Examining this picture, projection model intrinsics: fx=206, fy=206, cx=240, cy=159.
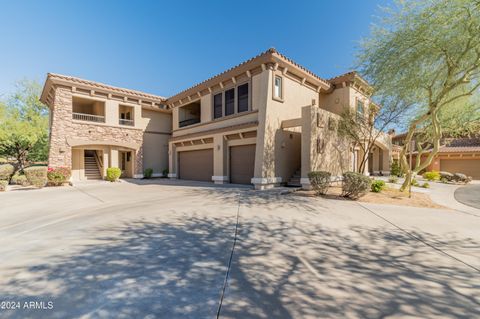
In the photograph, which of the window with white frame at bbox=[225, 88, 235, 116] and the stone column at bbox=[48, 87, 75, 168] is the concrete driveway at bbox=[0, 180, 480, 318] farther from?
the stone column at bbox=[48, 87, 75, 168]

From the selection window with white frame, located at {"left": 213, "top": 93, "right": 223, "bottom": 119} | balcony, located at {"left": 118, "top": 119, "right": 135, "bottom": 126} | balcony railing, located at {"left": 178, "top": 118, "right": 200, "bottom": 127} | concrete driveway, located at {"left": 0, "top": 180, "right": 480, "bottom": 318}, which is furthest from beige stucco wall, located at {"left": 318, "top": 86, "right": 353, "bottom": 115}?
balcony, located at {"left": 118, "top": 119, "right": 135, "bottom": 126}

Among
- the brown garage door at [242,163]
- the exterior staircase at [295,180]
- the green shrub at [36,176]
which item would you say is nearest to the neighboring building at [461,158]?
the exterior staircase at [295,180]

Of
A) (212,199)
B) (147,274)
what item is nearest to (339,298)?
(147,274)

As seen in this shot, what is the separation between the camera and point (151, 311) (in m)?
2.36

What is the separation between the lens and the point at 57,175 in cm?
1366

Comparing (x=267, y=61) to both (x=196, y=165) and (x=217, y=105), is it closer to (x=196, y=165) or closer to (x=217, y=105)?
(x=217, y=105)

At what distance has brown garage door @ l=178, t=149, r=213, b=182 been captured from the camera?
16.0 meters

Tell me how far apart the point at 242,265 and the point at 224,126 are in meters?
11.6

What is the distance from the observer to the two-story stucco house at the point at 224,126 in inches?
460

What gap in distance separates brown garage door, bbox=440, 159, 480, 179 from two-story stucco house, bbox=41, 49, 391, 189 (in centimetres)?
724

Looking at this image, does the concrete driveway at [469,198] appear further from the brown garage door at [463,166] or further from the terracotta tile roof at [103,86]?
the terracotta tile roof at [103,86]

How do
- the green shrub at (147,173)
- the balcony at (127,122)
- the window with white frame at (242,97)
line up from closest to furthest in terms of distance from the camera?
the window with white frame at (242,97) → the balcony at (127,122) → the green shrub at (147,173)

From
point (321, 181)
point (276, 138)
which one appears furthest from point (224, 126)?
point (321, 181)

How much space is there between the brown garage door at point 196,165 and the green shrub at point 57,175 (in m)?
7.94
